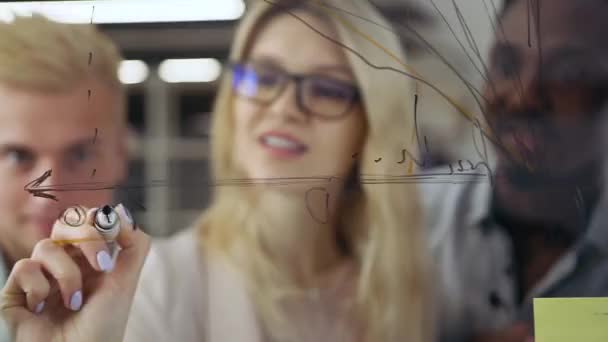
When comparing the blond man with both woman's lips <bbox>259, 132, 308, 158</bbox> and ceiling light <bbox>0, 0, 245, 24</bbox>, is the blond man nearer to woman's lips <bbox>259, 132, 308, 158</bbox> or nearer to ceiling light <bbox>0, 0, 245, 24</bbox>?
ceiling light <bbox>0, 0, 245, 24</bbox>

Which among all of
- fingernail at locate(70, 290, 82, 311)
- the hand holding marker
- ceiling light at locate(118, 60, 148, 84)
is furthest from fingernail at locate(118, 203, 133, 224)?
ceiling light at locate(118, 60, 148, 84)

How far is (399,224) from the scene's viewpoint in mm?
1473

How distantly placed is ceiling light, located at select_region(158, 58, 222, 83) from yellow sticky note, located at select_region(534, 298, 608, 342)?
1.07 m

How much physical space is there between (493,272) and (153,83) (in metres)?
1.05

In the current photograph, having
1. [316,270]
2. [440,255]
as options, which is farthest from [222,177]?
[440,255]

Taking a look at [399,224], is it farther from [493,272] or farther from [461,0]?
[461,0]

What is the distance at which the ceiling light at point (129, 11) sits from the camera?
1.51m

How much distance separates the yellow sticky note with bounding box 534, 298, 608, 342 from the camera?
4.85 feet

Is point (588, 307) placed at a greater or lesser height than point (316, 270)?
lesser

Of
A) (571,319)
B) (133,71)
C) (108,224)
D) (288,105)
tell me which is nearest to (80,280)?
(108,224)

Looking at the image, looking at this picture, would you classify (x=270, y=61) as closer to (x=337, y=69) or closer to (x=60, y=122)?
(x=337, y=69)

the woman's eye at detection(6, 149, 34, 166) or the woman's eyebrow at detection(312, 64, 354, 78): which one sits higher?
the woman's eyebrow at detection(312, 64, 354, 78)

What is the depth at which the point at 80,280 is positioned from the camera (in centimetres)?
149

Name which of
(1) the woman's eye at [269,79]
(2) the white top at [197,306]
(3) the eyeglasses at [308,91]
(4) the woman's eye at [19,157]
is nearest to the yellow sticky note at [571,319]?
(2) the white top at [197,306]
